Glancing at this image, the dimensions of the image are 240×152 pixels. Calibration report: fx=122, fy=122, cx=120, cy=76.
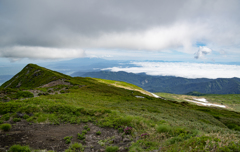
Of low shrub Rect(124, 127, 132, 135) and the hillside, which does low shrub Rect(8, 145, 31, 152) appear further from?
low shrub Rect(124, 127, 132, 135)

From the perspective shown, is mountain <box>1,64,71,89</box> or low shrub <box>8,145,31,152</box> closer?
low shrub <box>8,145,31,152</box>

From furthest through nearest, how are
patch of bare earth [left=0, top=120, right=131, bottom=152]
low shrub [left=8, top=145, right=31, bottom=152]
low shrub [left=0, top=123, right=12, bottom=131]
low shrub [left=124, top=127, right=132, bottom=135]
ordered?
1. low shrub [left=124, top=127, right=132, bottom=135]
2. low shrub [left=0, top=123, right=12, bottom=131]
3. patch of bare earth [left=0, top=120, right=131, bottom=152]
4. low shrub [left=8, top=145, right=31, bottom=152]

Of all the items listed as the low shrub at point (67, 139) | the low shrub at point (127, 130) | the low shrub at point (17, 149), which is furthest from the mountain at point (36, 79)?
the low shrub at point (127, 130)

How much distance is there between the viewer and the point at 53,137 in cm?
1224

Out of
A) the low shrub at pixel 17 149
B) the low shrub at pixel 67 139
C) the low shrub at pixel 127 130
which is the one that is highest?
the low shrub at pixel 17 149

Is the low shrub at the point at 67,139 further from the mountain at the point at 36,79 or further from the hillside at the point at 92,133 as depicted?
the mountain at the point at 36,79

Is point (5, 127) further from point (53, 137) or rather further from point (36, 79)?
Result: point (36, 79)

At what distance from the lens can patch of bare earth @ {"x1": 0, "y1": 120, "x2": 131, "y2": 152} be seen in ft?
35.4

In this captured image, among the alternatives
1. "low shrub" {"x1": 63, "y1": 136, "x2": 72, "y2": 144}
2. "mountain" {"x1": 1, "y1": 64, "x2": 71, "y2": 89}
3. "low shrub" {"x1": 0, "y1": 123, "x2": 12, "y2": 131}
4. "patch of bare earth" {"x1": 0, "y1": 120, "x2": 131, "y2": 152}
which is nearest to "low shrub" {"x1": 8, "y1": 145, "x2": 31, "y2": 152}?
"patch of bare earth" {"x1": 0, "y1": 120, "x2": 131, "y2": 152}

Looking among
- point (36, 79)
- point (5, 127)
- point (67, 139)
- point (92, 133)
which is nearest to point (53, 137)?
point (67, 139)

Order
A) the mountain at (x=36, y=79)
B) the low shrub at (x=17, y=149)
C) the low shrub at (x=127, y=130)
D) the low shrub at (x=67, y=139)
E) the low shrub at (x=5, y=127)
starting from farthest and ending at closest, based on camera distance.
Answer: the mountain at (x=36, y=79) < the low shrub at (x=127, y=130) < the low shrub at (x=5, y=127) < the low shrub at (x=67, y=139) < the low shrub at (x=17, y=149)

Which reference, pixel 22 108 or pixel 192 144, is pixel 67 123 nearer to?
pixel 22 108

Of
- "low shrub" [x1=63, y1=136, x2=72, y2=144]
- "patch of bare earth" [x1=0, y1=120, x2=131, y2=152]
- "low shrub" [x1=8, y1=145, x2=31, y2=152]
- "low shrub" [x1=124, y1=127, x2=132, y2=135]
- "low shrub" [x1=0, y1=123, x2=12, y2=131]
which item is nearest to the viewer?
"low shrub" [x1=8, y1=145, x2=31, y2=152]

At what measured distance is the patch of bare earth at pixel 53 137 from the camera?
10.8 m
